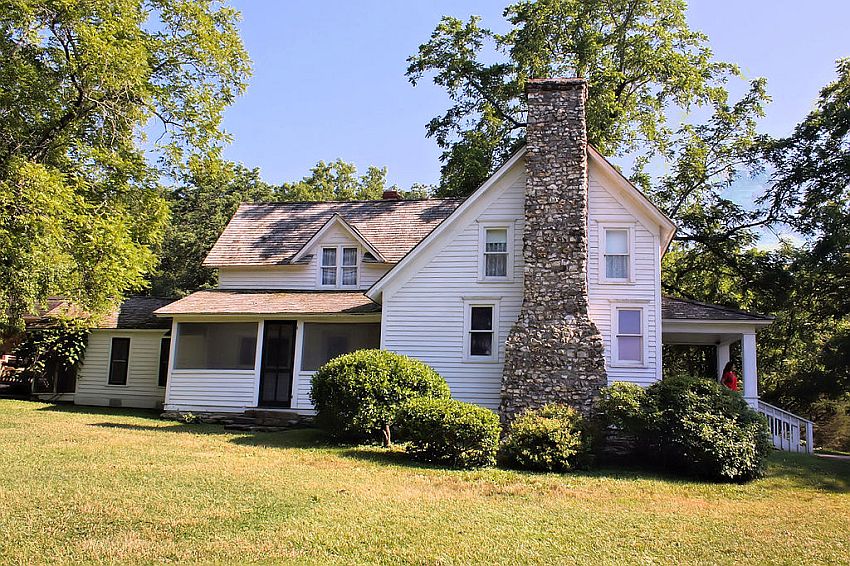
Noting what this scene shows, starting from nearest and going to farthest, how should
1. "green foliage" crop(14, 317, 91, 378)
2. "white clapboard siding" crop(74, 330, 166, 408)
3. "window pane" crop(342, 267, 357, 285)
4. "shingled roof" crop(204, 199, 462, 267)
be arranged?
1. "window pane" crop(342, 267, 357, 285)
2. "shingled roof" crop(204, 199, 462, 267)
3. "green foliage" crop(14, 317, 91, 378)
4. "white clapboard siding" crop(74, 330, 166, 408)

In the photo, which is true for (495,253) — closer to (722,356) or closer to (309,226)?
(722,356)

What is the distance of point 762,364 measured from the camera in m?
28.2

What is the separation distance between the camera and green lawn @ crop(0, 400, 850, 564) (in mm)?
7551

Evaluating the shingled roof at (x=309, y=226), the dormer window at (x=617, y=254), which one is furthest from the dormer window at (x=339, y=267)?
the dormer window at (x=617, y=254)

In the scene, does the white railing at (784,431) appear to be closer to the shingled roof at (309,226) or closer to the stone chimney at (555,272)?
the stone chimney at (555,272)

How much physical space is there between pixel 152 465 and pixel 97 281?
10141 mm

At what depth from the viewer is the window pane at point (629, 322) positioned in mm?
17703

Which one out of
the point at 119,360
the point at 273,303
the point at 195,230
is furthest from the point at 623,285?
the point at 195,230

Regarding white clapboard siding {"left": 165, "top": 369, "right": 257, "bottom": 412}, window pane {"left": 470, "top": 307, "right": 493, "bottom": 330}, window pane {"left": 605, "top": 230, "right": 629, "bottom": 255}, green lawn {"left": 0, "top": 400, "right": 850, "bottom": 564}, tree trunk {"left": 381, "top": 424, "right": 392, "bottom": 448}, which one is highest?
window pane {"left": 605, "top": 230, "right": 629, "bottom": 255}

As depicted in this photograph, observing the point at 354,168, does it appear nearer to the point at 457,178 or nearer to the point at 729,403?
the point at 457,178

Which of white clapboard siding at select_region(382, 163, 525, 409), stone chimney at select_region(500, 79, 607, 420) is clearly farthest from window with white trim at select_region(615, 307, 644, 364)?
white clapboard siding at select_region(382, 163, 525, 409)

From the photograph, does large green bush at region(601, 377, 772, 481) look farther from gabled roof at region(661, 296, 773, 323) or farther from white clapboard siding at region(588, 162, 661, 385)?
gabled roof at region(661, 296, 773, 323)

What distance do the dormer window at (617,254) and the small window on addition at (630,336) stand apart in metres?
0.90

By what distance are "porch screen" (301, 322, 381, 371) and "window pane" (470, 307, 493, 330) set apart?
3.21m
